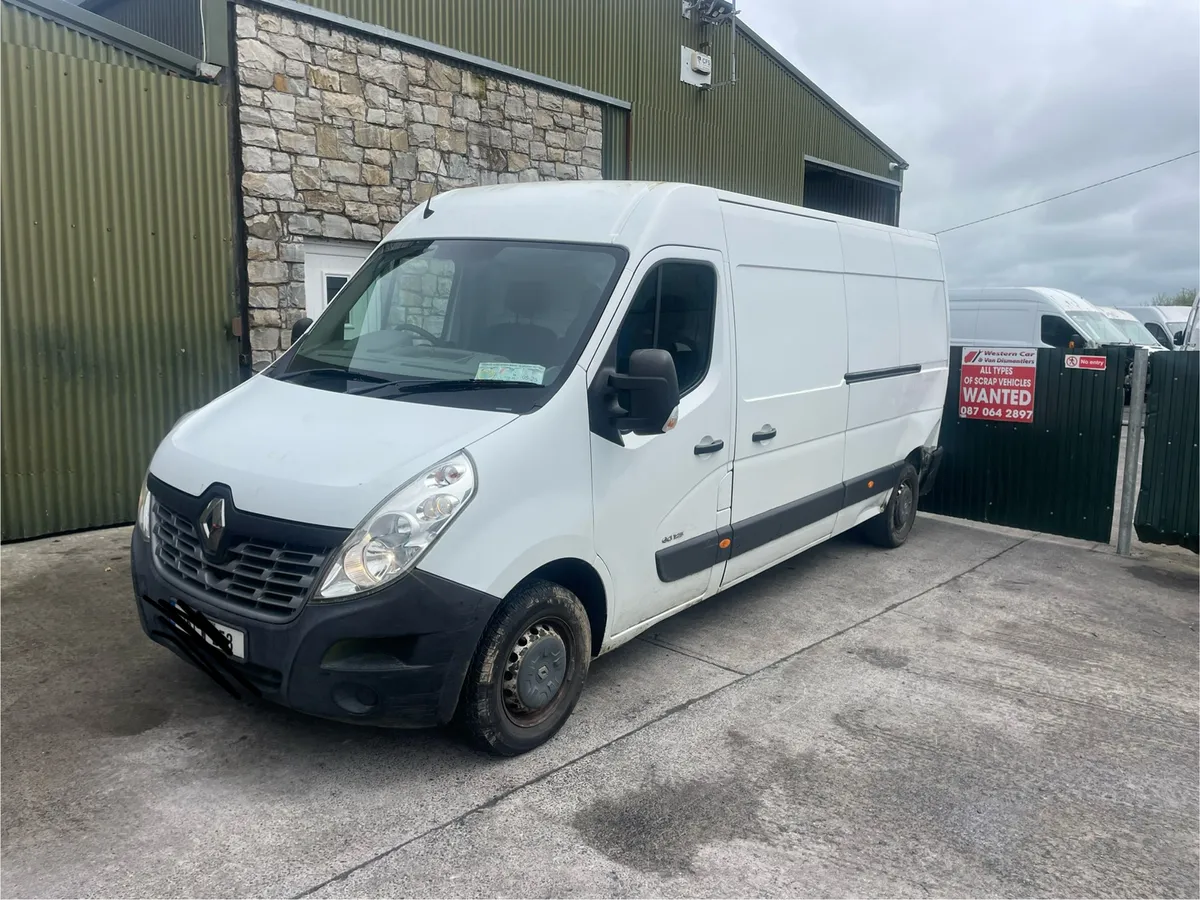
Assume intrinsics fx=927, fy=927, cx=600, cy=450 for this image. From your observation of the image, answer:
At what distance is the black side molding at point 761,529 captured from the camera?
4598 mm

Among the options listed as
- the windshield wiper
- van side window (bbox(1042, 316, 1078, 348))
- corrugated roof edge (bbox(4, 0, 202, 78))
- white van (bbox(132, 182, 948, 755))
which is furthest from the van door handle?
van side window (bbox(1042, 316, 1078, 348))

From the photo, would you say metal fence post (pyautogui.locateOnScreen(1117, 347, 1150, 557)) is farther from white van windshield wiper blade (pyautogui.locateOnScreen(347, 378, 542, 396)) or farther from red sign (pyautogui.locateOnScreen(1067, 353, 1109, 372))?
white van windshield wiper blade (pyautogui.locateOnScreen(347, 378, 542, 396))

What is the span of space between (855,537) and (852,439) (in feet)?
5.65

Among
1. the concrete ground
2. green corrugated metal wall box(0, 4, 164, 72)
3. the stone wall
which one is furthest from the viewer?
the stone wall

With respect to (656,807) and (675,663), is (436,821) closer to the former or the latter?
(656,807)

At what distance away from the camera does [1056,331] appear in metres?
16.0

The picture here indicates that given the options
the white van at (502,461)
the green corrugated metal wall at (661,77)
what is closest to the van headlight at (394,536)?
the white van at (502,461)

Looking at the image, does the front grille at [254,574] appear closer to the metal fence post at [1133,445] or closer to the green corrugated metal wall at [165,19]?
the green corrugated metal wall at [165,19]

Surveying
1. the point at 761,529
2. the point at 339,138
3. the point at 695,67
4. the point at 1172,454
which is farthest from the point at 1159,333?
the point at 761,529

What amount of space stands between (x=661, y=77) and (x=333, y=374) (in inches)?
359

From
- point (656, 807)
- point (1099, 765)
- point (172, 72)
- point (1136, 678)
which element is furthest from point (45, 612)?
point (1136, 678)

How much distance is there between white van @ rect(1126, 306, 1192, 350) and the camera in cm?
2194

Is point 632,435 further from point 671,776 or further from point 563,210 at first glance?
point 671,776

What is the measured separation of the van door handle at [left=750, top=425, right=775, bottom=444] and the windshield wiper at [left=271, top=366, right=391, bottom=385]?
6.70ft
